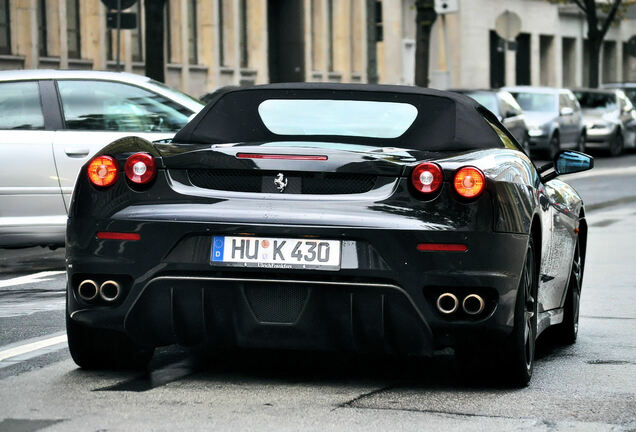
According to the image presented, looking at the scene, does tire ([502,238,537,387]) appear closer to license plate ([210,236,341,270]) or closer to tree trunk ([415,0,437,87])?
license plate ([210,236,341,270])

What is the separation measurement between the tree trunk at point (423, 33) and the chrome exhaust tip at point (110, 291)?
28.3 m

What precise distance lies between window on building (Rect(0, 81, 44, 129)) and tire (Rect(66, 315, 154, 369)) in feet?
18.3

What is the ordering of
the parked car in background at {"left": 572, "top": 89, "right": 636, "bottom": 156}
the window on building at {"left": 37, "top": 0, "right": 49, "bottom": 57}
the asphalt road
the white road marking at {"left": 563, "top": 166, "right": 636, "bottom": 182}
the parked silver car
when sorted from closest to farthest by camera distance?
the asphalt road
the parked silver car
the white road marking at {"left": 563, "top": 166, "right": 636, "bottom": 182}
the window on building at {"left": 37, "top": 0, "right": 49, "bottom": 57}
the parked car in background at {"left": 572, "top": 89, "right": 636, "bottom": 156}

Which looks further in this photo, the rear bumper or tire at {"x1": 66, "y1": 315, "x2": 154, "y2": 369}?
tire at {"x1": 66, "y1": 315, "x2": 154, "y2": 369}

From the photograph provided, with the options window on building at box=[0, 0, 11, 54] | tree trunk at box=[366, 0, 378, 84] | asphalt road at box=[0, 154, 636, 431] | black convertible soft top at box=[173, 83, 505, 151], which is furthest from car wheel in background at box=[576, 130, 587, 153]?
black convertible soft top at box=[173, 83, 505, 151]

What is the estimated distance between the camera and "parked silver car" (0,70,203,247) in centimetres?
1239

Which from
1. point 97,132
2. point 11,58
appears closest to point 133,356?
point 97,132

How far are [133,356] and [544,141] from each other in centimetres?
2803

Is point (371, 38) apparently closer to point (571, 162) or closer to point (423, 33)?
point (423, 33)

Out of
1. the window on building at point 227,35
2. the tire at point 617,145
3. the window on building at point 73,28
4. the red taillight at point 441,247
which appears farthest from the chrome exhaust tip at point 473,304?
the window on building at point 227,35

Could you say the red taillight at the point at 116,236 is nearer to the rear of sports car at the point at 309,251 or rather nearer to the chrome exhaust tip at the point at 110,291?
the rear of sports car at the point at 309,251

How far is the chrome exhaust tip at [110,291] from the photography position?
678cm

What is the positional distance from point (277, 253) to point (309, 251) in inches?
4.8

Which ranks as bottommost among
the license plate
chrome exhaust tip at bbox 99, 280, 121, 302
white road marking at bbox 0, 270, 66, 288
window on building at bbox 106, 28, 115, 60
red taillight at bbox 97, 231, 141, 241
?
white road marking at bbox 0, 270, 66, 288
